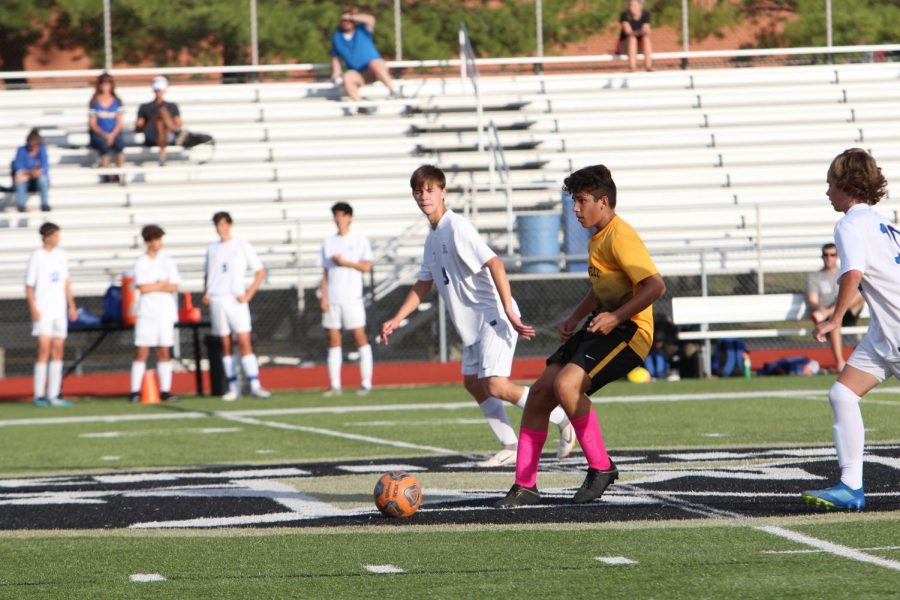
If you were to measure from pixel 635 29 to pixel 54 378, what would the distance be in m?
13.9

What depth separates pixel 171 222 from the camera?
2427 centimetres

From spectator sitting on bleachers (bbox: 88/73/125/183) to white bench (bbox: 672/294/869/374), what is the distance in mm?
10396

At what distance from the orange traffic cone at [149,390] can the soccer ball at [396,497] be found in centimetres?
1148

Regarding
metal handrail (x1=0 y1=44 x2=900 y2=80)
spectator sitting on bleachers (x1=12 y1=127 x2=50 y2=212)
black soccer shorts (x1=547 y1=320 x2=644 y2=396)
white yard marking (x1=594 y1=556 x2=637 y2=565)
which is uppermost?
metal handrail (x1=0 y1=44 x2=900 y2=80)

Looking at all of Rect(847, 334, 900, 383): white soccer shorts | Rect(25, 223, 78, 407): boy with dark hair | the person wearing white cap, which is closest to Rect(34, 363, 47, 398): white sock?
Rect(25, 223, 78, 407): boy with dark hair

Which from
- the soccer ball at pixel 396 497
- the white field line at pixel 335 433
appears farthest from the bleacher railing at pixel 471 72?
the soccer ball at pixel 396 497

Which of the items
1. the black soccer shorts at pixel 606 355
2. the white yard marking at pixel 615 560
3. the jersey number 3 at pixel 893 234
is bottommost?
the white yard marking at pixel 615 560

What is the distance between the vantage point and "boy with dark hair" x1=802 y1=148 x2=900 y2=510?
6805 millimetres

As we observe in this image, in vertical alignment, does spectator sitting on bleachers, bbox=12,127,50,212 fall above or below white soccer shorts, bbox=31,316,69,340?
above

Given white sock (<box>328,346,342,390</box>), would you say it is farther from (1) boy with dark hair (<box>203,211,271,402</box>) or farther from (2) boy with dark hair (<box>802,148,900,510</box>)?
A: (2) boy with dark hair (<box>802,148,900,510</box>)

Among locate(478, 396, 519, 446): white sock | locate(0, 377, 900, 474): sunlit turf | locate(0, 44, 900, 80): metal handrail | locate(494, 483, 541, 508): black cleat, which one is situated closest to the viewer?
locate(494, 483, 541, 508): black cleat

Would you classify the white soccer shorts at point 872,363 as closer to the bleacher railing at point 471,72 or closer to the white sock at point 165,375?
the white sock at point 165,375

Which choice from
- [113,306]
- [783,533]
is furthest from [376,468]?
[113,306]

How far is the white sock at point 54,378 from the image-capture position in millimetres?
18656
